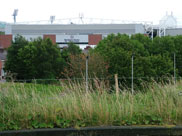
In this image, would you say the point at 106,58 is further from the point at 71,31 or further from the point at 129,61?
the point at 71,31

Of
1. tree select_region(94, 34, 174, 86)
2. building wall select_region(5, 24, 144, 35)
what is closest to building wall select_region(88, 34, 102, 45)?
building wall select_region(5, 24, 144, 35)

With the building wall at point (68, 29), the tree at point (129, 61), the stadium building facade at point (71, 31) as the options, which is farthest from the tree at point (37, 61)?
the building wall at point (68, 29)

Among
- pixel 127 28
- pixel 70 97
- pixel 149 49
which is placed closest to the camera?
pixel 70 97

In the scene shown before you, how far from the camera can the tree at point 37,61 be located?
38000 mm

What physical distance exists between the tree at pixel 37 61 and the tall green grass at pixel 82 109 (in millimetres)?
31823

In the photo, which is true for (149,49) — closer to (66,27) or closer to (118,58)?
(118,58)

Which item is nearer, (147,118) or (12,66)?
(147,118)

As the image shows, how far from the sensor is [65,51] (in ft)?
148

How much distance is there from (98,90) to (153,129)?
1529mm

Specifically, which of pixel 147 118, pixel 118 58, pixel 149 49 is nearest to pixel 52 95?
pixel 147 118

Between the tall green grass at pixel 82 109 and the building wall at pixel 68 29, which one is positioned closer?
the tall green grass at pixel 82 109

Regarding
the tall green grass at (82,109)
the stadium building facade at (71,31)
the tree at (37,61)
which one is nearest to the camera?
the tall green grass at (82,109)

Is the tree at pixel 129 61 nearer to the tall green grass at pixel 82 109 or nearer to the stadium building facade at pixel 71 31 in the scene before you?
the tall green grass at pixel 82 109

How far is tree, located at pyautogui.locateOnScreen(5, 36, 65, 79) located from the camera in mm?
38000
